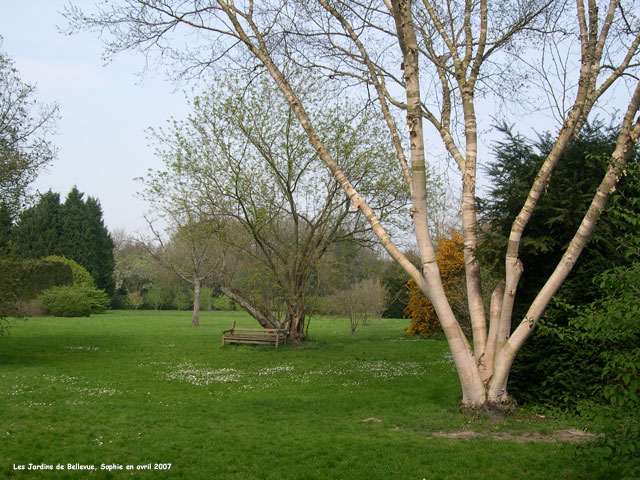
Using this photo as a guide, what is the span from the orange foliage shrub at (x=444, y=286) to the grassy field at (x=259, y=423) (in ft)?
18.4

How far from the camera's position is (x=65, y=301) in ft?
110

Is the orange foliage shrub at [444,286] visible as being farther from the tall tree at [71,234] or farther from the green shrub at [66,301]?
the tall tree at [71,234]

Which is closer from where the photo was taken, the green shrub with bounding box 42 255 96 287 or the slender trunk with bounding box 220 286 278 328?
the slender trunk with bounding box 220 286 278 328

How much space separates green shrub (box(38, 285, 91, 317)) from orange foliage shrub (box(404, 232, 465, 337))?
2379cm

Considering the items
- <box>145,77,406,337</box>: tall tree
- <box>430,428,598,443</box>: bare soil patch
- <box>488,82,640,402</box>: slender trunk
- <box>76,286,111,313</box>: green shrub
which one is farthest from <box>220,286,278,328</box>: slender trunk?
<box>76,286,111,313</box>: green shrub

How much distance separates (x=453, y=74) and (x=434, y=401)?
6026mm

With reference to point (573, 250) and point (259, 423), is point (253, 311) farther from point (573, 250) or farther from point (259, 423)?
point (573, 250)

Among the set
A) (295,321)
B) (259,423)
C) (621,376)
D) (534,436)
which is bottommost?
(259,423)

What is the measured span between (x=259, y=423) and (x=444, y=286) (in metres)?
14.2

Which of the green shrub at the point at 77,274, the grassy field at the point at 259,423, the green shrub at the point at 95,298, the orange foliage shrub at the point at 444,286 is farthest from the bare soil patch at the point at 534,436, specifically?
the green shrub at the point at 77,274

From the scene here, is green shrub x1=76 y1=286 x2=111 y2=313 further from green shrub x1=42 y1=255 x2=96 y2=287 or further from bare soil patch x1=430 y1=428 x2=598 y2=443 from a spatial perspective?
bare soil patch x1=430 y1=428 x2=598 y2=443

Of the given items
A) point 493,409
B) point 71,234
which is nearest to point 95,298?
point 71,234

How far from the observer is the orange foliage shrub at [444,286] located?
19462 millimetres

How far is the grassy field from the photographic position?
5367 millimetres
